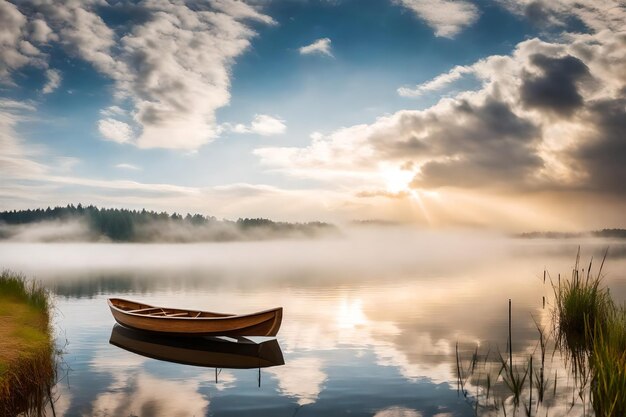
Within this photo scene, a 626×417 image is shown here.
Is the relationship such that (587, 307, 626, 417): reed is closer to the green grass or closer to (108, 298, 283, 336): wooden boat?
(108, 298, 283, 336): wooden boat

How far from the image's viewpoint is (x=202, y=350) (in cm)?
2373

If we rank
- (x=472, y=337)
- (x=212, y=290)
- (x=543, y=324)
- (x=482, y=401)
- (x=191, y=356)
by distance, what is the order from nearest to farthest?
(x=482, y=401)
(x=191, y=356)
(x=472, y=337)
(x=543, y=324)
(x=212, y=290)

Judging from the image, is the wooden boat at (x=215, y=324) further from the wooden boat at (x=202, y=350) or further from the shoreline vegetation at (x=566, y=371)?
the shoreline vegetation at (x=566, y=371)

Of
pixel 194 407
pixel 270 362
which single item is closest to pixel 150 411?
pixel 194 407

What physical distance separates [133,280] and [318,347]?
49864 mm

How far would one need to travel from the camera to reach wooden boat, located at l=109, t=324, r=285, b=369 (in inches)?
835

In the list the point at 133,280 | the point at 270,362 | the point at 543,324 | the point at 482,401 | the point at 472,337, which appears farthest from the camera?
→ the point at 133,280

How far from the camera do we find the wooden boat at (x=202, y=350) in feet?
69.6

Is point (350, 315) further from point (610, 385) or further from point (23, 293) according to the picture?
point (610, 385)

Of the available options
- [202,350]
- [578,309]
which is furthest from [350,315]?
[578,309]

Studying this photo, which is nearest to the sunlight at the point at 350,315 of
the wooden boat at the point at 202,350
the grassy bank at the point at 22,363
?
the wooden boat at the point at 202,350

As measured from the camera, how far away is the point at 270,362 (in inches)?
827

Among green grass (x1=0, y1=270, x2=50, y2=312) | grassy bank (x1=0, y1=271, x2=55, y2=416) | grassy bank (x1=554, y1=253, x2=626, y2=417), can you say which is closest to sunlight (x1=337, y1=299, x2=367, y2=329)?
grassy bank (x1=554, y1=253, x2=626, y2=417)

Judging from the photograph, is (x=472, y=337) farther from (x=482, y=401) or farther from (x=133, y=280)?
(x=133, y=280)
